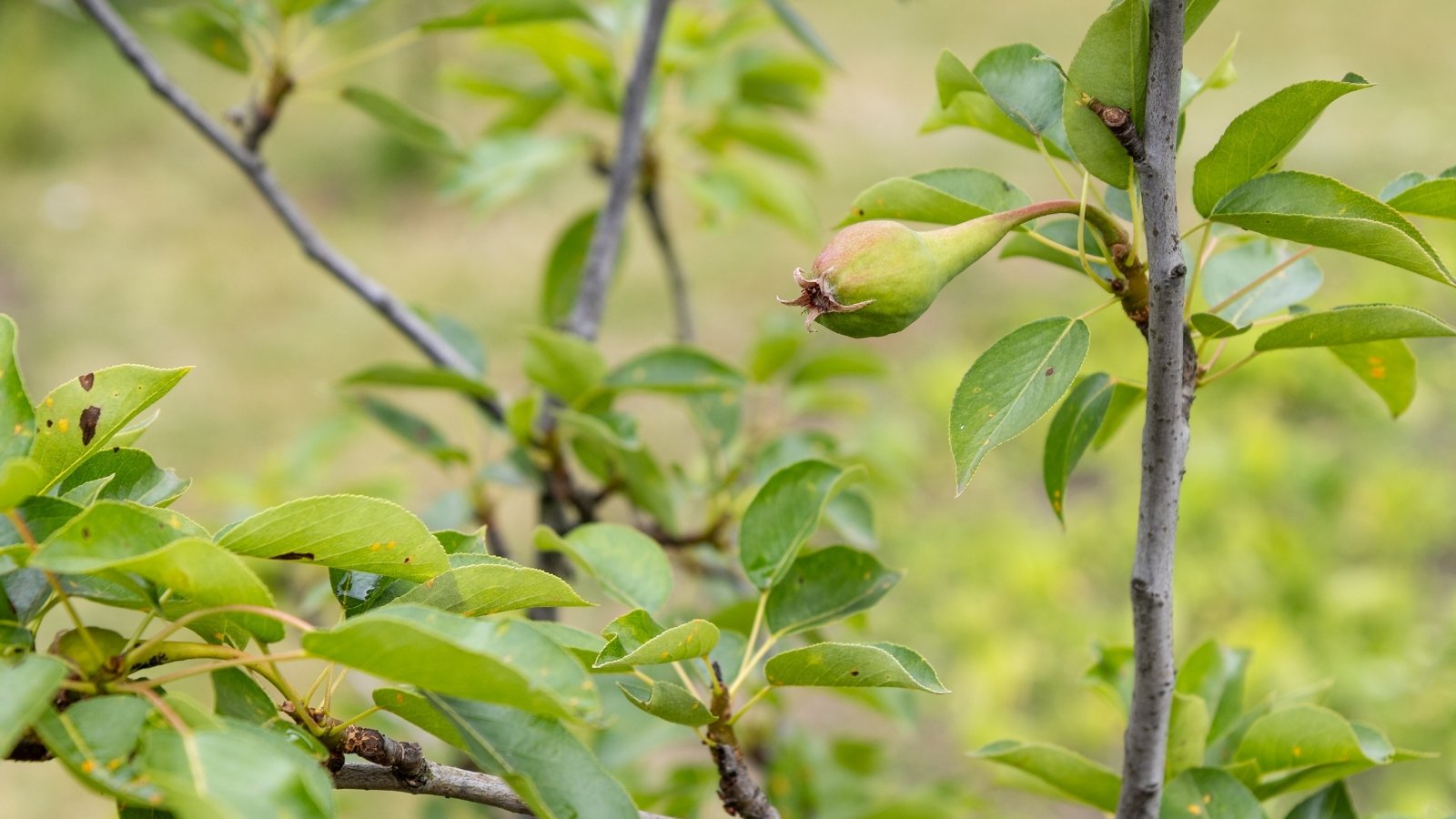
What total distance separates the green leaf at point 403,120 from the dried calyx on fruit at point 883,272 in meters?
0.84

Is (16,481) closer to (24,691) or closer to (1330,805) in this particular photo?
(24,691)

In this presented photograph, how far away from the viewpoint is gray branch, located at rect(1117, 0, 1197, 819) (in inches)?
24.6

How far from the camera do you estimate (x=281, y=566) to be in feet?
5.93

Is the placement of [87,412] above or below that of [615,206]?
below

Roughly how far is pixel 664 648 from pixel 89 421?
1.17 feet

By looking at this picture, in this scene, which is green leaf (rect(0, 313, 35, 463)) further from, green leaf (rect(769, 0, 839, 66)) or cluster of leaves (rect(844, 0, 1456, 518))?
green leaf (rect(769, 0, 839, 66))

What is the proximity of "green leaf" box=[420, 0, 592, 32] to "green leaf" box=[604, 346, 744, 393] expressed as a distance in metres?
0.40

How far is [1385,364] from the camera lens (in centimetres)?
85

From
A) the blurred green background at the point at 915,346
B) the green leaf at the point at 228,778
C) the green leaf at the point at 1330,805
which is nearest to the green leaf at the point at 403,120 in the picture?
the blurred green background at the point at 915,346

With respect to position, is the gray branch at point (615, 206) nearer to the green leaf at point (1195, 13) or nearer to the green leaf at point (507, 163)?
the green leaf at point (507, 163)

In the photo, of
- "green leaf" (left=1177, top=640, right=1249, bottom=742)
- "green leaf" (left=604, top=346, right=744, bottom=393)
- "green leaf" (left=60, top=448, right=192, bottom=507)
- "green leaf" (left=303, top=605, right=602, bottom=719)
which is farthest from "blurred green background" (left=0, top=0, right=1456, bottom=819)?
"green leaf" (left=60, top=448, right=192, bottom=507)

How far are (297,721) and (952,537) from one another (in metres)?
2.73

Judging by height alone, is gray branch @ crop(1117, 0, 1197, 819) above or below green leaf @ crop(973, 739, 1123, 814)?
above

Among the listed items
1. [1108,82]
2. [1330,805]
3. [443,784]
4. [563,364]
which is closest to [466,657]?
[443,784]
